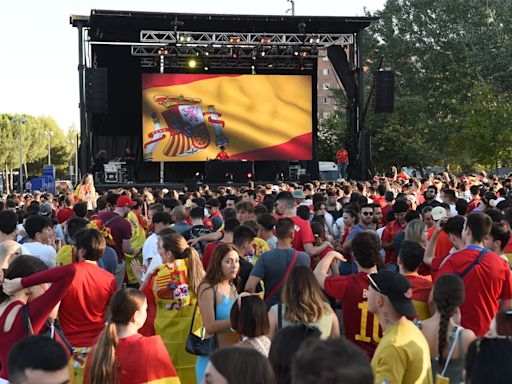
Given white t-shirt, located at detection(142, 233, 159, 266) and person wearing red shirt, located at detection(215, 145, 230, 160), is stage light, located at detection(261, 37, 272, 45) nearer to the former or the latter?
person wearing red shirt, located at detection(215, 145, 230, 160)

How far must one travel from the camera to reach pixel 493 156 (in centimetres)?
3347

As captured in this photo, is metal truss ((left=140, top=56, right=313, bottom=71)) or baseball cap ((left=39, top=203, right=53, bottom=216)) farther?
metal truss ((left=140, top=56, right=313, bottom=71))

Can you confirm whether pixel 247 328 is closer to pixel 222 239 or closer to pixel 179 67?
pixel 222 239

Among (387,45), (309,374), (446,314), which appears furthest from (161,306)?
(387,45)

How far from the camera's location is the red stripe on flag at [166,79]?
2628cm

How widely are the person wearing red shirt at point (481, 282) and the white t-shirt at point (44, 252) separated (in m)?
3.39

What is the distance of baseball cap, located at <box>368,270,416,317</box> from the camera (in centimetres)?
372

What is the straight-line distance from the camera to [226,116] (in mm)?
27031

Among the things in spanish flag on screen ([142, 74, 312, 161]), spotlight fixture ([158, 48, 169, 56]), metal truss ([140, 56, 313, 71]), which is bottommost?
spanish flag on screen ([142, 74, 312, 161])

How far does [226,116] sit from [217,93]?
34.7 inches

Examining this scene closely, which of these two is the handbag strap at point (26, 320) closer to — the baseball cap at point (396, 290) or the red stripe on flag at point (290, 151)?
the baseball cap at point (396, 290)

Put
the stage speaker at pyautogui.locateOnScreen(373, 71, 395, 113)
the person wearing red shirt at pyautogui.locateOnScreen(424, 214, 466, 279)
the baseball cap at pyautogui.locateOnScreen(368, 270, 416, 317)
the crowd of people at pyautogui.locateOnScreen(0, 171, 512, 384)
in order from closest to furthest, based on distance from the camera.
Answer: the crowd of people at pyautogui.locateOnScreen(0, 171, 512, 384) < the baseball cap at pyautogui.locateOnScreen(368, 270, 416, 317) < the person wearing red shirt at pyautogui.locateOnScreen(424, 214, 466, 279) < the stage speaker at pyautogui.locateOnScreen(373, 71, 395, 113)

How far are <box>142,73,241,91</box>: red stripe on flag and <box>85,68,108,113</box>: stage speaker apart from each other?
12.8 feet

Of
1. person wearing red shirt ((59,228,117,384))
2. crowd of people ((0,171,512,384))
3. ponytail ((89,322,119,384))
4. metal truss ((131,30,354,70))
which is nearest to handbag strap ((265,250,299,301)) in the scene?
crowd of people ((0,171,512,384))
